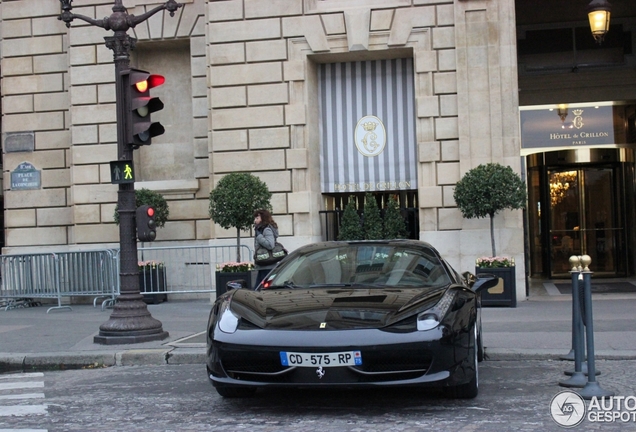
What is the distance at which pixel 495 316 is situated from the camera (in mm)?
12578

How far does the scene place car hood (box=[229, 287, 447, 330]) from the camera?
247 inches

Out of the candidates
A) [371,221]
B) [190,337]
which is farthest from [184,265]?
[190,337]

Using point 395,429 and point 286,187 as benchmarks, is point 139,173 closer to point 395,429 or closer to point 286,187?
point 286,187

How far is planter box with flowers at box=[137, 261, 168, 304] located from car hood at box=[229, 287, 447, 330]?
923cm

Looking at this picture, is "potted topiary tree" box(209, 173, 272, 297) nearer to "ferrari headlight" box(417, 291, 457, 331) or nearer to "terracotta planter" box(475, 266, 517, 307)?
"terracotta planter" box(475, 266, 517, 307)

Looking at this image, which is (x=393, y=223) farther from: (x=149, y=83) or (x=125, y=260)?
(x=149, y=83)

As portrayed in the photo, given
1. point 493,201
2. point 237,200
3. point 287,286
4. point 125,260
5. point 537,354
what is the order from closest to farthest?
point 287,286
point 537,354
point 125,260
point 493,201
point 237,200

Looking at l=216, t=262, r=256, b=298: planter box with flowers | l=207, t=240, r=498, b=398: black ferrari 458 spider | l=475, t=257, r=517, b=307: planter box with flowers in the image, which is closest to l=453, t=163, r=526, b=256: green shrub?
l=475, t=257, r=517, b=307: planter box with flowers

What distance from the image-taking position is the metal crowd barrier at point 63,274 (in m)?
16.0

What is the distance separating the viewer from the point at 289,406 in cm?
672

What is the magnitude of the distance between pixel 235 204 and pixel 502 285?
4.67m

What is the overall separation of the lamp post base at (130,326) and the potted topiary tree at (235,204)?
3512 mm

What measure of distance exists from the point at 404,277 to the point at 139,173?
→ 439 inches

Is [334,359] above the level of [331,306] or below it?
below
